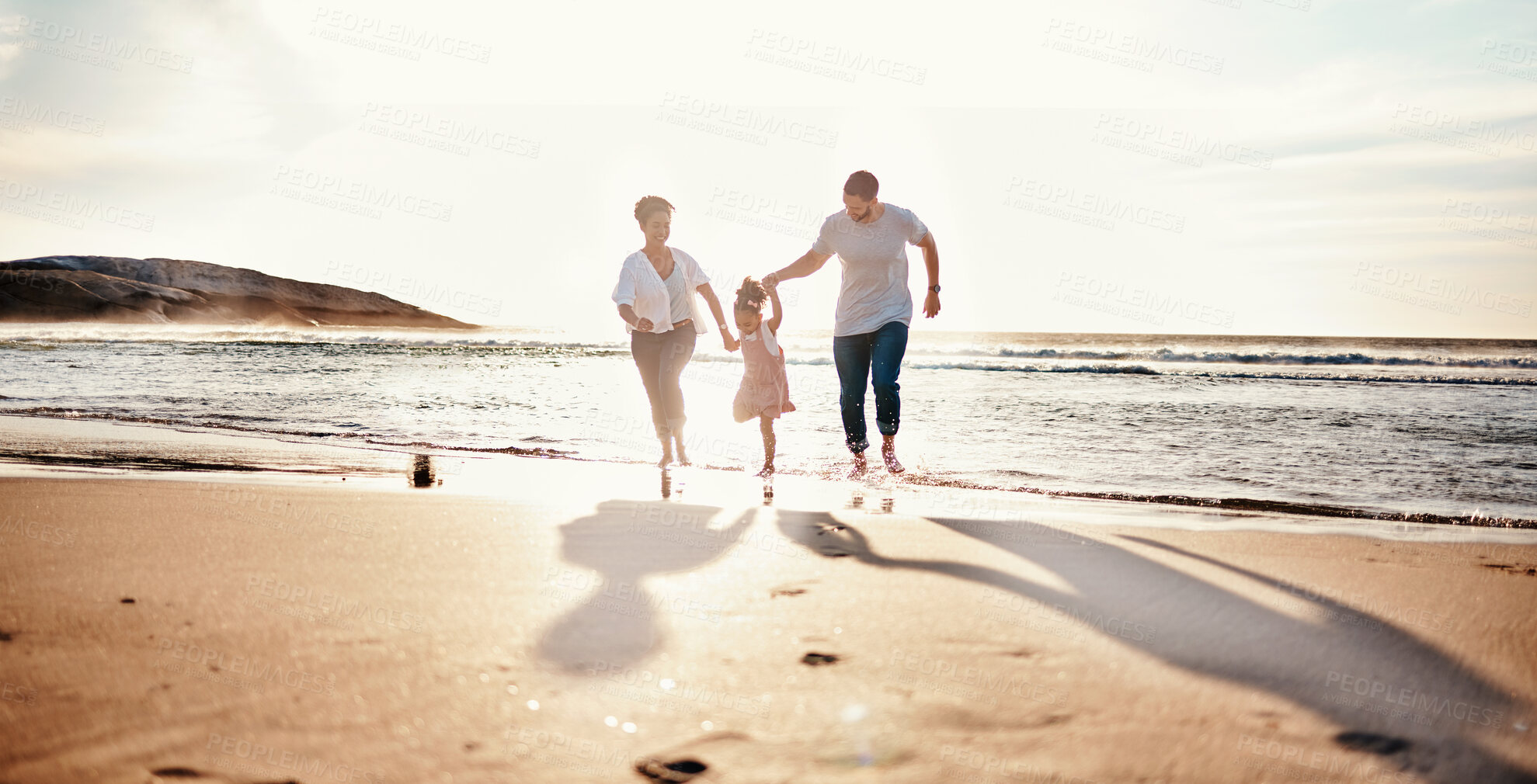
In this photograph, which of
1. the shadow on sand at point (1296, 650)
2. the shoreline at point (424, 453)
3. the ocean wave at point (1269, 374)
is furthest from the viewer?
the ocean wave at point (1269, 374)

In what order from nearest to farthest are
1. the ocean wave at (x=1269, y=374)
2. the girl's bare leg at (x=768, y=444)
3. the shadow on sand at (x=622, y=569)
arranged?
the shadow on sand at (x=622, y=569)
the girl's bare leg at (x=768, y=444)
the ocean wave at (x=1269, y=374)

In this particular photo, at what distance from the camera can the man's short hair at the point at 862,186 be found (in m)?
5.05

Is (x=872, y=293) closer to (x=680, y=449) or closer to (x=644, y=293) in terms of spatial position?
(x=644, y=293)

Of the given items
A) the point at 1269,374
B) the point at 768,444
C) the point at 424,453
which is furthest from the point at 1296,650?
the point at 1269,374

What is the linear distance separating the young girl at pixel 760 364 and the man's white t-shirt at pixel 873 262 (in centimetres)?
48

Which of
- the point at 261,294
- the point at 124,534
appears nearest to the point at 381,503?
the point at 124,534

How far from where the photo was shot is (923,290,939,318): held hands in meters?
5.43

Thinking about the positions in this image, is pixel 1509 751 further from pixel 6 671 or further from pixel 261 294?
pixel 261 294

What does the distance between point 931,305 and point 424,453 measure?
3.77 metres

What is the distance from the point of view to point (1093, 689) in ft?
5.39

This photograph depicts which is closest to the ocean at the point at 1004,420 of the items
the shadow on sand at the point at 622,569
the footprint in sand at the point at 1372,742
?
Result: the shadow on sand at the point at 622,569

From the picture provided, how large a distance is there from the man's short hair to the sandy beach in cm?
245

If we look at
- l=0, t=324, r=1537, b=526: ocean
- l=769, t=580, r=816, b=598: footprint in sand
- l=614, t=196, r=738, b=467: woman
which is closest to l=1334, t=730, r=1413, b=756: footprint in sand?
l=769, t=580, r=816, b=598: footprint in sand

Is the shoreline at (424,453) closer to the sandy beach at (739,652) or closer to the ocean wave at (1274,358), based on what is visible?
the sandy beach at (739,652)
